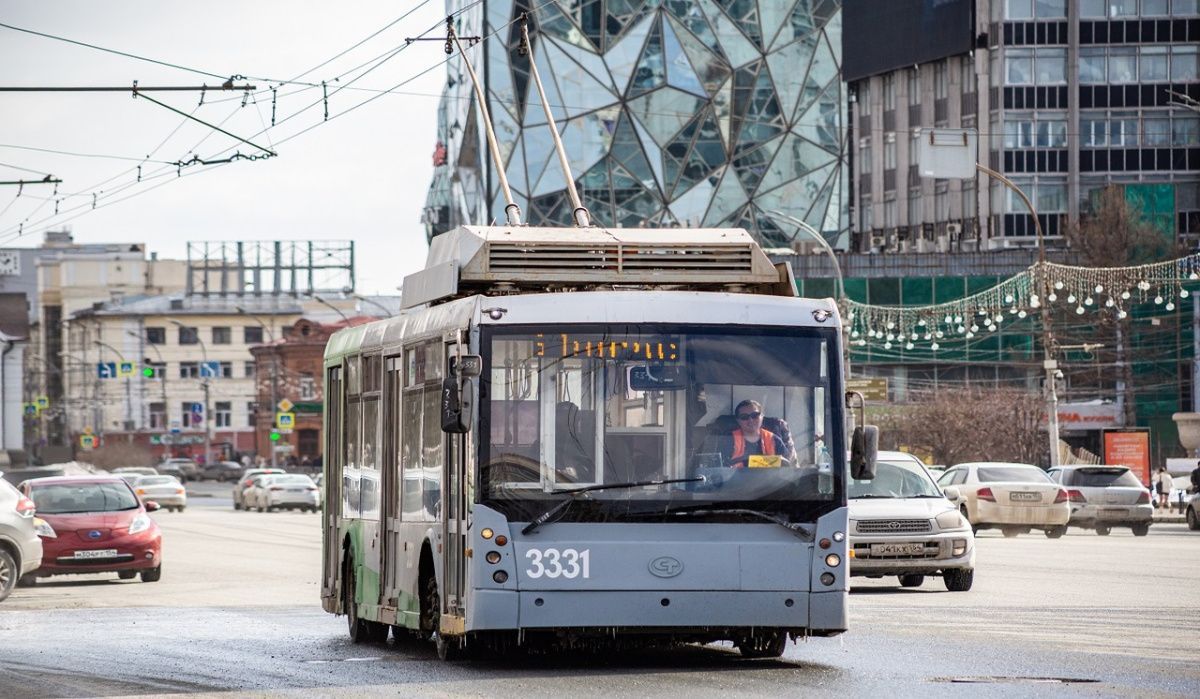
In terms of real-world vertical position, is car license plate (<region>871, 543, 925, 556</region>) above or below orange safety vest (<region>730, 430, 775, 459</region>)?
below

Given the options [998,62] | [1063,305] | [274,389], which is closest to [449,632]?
[1063,305]

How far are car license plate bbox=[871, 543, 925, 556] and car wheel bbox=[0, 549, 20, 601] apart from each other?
9899mm

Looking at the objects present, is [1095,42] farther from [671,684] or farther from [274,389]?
[671,684]

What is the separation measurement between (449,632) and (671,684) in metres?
1.72

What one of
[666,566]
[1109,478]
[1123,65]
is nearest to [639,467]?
[666,566]

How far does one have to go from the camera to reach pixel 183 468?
119m

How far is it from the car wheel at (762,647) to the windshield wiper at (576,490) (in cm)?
184

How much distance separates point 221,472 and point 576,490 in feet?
358

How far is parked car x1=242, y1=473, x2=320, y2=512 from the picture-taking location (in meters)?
66.2

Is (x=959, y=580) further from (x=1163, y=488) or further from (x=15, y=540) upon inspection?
(x=1163, y=488)

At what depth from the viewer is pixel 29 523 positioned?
24828 millimetres

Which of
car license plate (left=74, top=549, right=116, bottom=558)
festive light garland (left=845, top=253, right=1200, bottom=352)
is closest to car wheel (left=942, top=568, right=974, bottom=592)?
car license plate (left=74, top=549, right=116, bottom=558)

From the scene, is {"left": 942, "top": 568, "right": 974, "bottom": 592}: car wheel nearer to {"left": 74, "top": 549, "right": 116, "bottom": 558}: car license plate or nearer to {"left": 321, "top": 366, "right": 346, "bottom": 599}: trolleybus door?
{"left": 321, "top": 366, "right": 346, "bottom": 599}: trolleybus door

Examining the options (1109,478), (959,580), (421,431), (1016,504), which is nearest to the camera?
(421,431)
